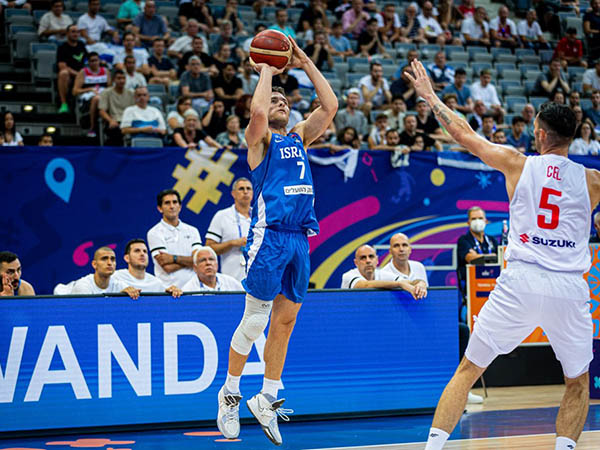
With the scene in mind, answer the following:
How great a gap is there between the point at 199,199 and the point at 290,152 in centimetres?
476

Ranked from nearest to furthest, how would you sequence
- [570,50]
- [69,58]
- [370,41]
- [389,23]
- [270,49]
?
[270,49] → [69,58] → [370,41] → [389,23] → [570,50]

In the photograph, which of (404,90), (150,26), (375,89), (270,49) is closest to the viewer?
(270,49)

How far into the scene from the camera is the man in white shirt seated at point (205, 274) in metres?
8.28

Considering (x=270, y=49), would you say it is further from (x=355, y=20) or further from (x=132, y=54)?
(x=355, y=20)

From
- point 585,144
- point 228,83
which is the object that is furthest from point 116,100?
point 585,144

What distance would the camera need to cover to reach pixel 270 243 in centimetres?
577

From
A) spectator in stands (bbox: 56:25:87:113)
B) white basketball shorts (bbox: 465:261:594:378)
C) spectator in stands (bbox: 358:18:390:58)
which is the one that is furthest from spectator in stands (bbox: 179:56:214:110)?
white basketball shorts (bbox: 465:261:594:378)

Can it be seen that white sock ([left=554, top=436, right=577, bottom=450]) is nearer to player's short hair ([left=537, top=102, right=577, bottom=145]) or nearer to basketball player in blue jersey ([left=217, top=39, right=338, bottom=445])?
player's short hair ([left=537, top=102, right=577, bottom=145])

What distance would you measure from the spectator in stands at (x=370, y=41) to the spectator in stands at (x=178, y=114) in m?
5.18

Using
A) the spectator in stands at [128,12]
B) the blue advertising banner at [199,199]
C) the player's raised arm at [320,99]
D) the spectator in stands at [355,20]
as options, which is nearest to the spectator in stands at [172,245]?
the blue advertising banner at [199,199]

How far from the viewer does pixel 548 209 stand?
489 cm

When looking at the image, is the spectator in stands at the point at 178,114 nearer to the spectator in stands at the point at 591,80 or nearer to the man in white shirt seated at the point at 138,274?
the man in white shirt seated at the point at 138,274

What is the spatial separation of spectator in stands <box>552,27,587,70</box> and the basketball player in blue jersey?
13.5 m

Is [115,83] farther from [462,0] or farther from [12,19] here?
[462,0]
